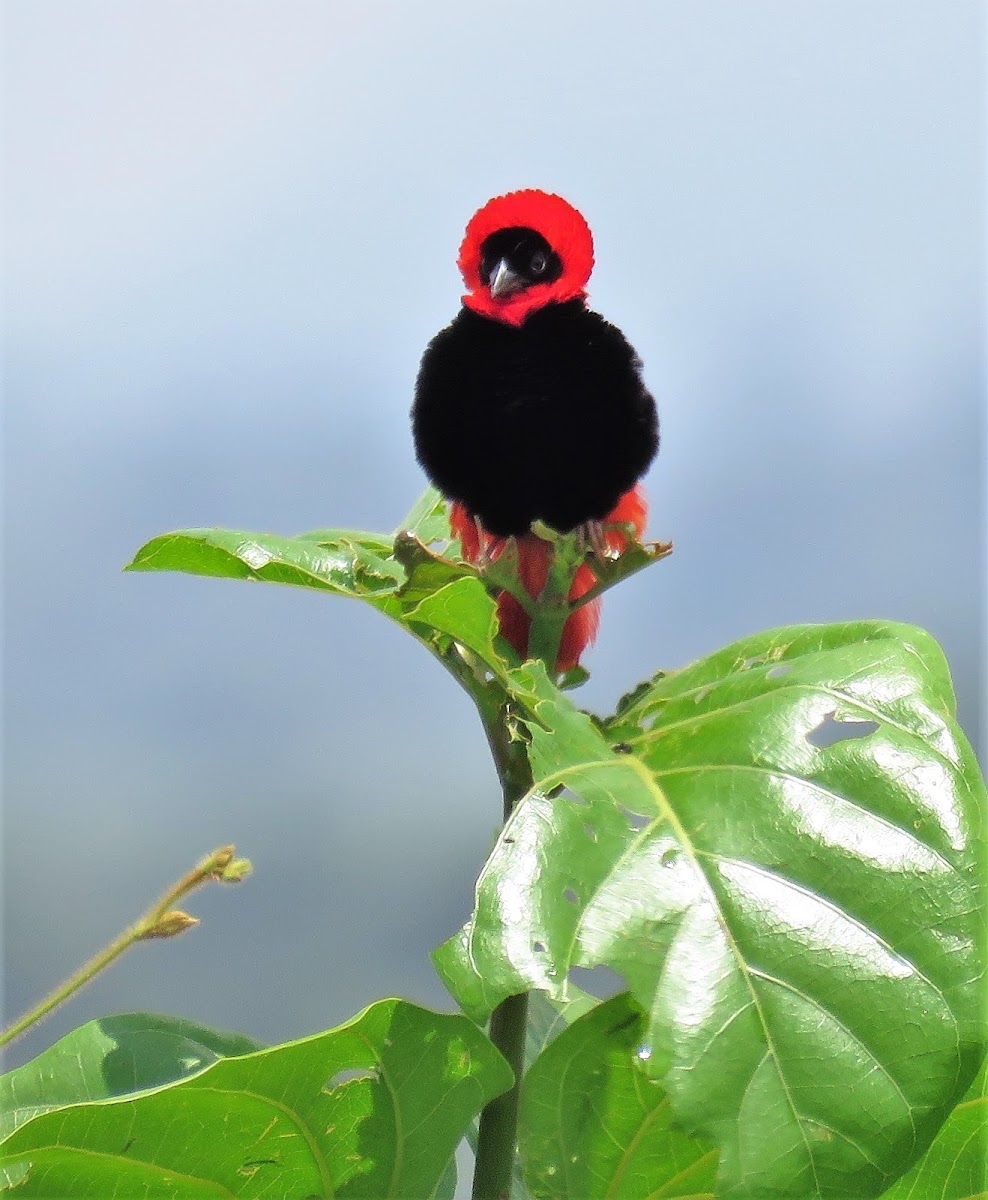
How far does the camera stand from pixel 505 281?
1062 millimetres

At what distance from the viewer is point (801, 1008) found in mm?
661

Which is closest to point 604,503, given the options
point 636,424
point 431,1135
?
point 636,424

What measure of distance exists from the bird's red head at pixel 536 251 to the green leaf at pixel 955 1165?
708mm

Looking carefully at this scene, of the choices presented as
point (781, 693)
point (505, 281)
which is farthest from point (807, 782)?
point (505, 281)

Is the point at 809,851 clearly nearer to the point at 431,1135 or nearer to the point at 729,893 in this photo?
the point at 729,893

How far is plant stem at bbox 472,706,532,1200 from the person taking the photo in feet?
2.66

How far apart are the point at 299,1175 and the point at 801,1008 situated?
38cm

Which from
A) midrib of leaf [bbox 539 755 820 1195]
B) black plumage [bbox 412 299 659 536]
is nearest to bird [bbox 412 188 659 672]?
black plumage [bbox 412 299 659 536]

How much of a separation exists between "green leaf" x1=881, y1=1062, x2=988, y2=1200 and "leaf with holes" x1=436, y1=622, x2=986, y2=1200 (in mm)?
239

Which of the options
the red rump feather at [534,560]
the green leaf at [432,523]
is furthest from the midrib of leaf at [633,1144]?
the green leaf at [432,523]

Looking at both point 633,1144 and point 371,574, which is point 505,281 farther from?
point 633,1144

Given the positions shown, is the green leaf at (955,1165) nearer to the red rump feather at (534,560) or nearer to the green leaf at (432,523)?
the red rump feather at (534,560)

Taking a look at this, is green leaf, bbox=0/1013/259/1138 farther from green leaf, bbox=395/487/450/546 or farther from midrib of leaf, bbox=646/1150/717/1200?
green leaf, bbox=395/487/450/546

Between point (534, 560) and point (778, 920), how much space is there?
0.35 metres
